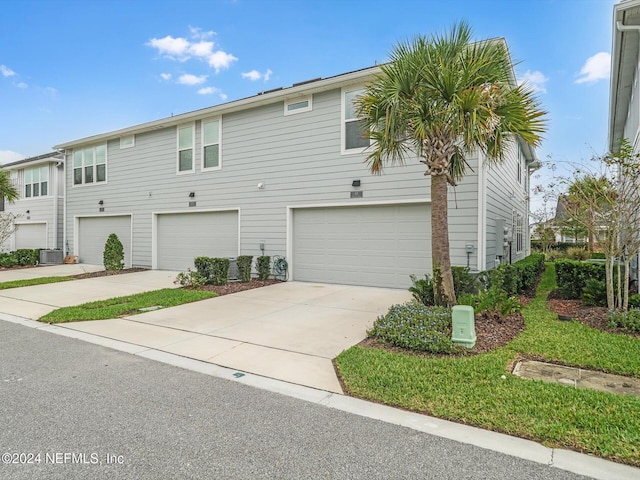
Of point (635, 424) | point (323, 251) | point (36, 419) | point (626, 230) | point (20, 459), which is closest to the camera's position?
point (20, 459)

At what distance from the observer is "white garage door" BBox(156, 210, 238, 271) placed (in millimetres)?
12106

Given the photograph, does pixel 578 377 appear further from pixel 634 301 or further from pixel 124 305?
pixel 124 305

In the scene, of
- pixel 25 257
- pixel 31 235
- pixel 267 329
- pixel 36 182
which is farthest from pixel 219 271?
pixel 31 235

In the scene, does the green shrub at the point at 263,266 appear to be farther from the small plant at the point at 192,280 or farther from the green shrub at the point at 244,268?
the small plant at the point at 192,280

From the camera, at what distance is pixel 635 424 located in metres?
2.78

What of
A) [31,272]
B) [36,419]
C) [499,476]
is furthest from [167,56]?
[499,476]

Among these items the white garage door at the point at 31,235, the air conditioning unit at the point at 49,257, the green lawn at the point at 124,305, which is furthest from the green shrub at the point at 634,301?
the white garage door at the point at 31,235

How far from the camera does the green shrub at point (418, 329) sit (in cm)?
454

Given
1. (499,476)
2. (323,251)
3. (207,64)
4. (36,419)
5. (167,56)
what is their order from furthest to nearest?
(207,64), (167,56), (323,251), (36,419), (499,476)

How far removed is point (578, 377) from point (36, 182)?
23.0 metres

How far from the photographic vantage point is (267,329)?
5.87 m

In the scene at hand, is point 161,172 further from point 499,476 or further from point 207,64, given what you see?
point 499,476

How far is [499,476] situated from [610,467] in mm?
730

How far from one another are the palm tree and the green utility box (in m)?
1.26
